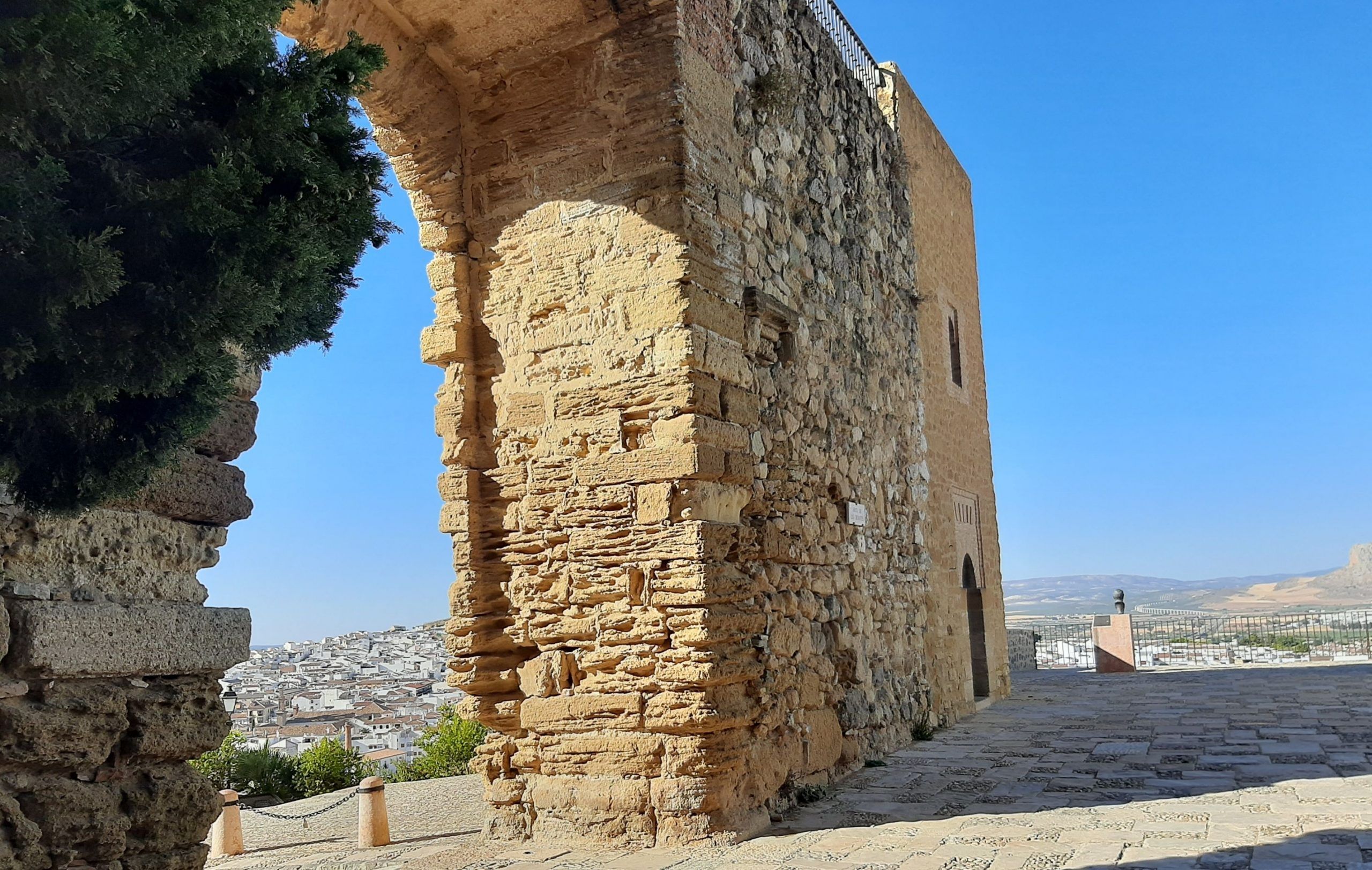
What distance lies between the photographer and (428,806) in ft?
29.5

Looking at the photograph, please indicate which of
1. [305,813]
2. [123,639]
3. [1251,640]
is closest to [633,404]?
[123,639]

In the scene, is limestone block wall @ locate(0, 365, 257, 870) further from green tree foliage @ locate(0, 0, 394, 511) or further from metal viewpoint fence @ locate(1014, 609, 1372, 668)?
metal viewpoint fence @ locate(1014, 609, 1372, 668)

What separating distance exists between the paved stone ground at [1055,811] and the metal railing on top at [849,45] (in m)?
5.78

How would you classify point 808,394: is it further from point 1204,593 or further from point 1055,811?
point 1204,593

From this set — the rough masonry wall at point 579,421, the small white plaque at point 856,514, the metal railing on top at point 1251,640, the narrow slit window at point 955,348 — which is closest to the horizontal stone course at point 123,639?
the rough masonry wall at point 579,421

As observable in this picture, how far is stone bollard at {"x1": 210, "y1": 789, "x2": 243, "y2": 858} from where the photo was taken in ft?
26.2

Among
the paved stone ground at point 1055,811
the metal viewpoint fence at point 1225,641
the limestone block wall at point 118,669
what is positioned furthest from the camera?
the metal viewpoint fence at point 1225,641

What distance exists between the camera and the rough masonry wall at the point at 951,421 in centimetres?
1032

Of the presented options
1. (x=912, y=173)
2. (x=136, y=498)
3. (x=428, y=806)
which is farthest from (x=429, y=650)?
(x=136, y=498)

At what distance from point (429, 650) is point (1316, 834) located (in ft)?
47.6

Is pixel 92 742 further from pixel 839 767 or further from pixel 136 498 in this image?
pixel 839 767

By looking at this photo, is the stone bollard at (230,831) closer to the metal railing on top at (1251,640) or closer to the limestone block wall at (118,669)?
the limestone block wall at (118,669)

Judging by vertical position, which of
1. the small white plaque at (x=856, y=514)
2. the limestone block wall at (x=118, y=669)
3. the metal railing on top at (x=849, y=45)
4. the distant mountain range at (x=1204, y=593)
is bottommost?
the distant mountain range at (x=1204, y=593)

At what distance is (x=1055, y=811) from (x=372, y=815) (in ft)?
15.1
